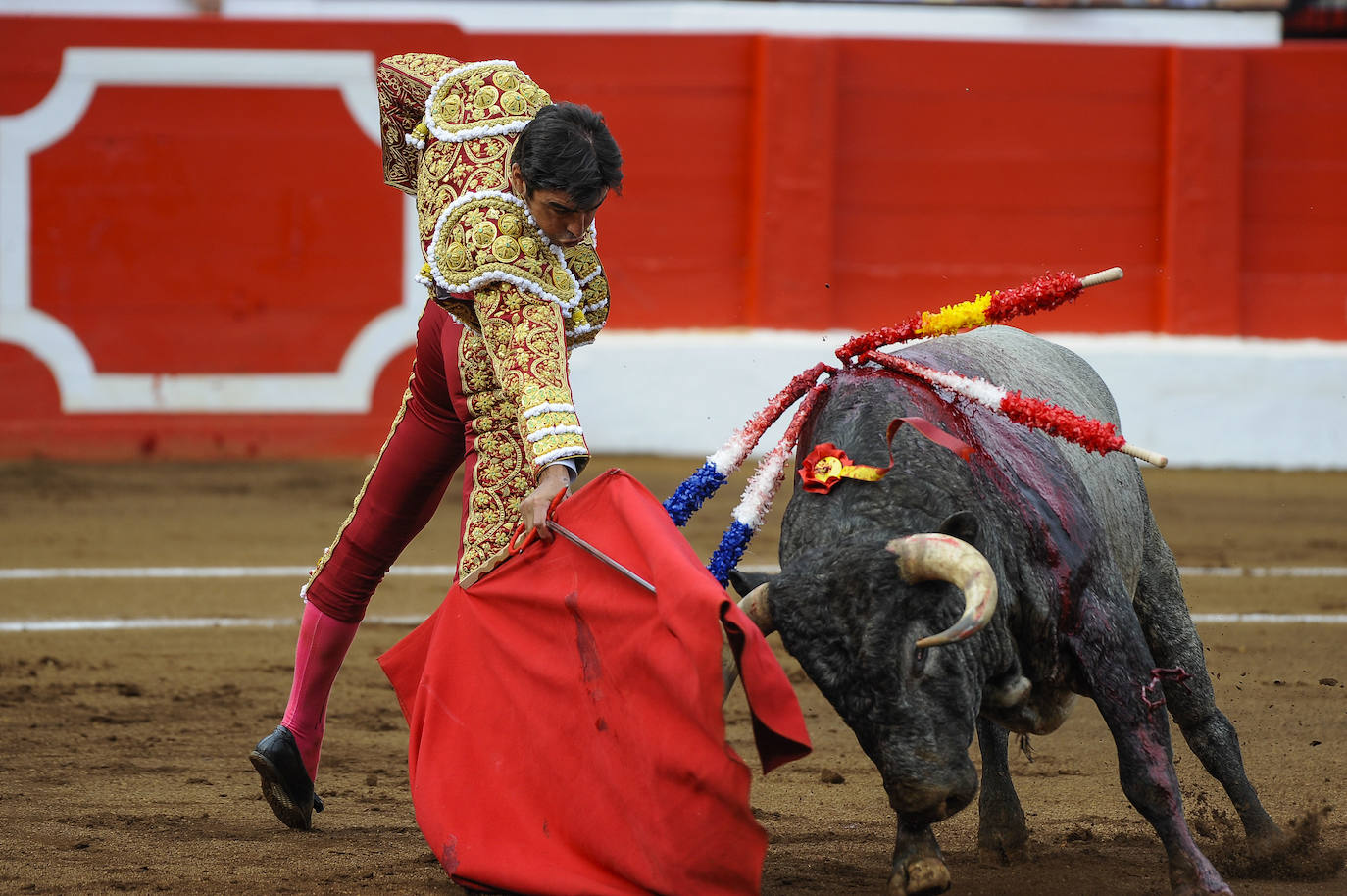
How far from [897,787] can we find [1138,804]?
0.44 meters

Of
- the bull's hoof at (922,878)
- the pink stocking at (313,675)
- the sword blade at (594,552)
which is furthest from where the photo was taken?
the pink stocking at (313,675)

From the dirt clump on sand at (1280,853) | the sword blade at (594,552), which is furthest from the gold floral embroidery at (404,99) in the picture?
the dirt clump on sand at (1280,853)

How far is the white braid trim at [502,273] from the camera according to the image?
98.3 inches

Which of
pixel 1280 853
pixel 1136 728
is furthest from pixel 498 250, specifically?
pixel 1280 853

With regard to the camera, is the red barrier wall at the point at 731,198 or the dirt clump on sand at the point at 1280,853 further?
the red barrier wall at the point at 731,198

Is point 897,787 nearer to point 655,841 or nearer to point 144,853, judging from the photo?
point 655,841

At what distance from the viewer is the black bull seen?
214 centimetres

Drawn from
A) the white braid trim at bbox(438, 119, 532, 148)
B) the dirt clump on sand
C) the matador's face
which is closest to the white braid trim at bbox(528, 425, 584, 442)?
the matador's face

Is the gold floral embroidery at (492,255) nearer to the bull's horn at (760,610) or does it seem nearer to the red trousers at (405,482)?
the red trousers at (405,482)

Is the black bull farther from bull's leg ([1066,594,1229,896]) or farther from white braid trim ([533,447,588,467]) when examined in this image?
white braid trim ([533,447,588,467])

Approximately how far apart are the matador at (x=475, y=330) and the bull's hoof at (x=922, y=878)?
72 centimetres

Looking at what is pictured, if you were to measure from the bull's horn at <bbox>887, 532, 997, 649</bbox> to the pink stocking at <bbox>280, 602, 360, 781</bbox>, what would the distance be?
114 centimetres

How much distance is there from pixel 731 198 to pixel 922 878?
238 inches

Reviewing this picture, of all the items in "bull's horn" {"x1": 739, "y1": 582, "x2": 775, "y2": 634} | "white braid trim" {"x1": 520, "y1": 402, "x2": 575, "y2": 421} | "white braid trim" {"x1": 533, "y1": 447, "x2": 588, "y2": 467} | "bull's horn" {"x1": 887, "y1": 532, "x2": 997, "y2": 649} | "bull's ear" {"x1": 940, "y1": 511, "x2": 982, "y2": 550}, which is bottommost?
"bull's horn" {"x1": 739, "y1": 582, "x2": 775, "y2": 634}
